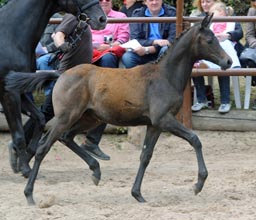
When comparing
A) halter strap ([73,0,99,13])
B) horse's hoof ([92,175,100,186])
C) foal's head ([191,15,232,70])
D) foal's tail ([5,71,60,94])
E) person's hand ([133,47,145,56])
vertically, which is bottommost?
horse's hoof ([92,175,100,186])

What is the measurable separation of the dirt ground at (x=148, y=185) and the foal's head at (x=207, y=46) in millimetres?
1149

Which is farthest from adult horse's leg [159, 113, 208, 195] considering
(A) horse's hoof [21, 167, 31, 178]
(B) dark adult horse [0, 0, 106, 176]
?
(A) horse's hoof [21, 167, 31, 178]

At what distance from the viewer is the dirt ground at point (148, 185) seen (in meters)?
6.18

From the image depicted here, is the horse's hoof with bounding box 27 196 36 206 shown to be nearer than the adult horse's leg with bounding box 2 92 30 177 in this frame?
Yes

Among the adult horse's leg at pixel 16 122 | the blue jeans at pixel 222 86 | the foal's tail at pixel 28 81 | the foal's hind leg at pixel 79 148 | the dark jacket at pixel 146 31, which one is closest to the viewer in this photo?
the foal's tail at pixel 28 81

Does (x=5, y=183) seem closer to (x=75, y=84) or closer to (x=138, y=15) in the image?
(x=75, y=84)

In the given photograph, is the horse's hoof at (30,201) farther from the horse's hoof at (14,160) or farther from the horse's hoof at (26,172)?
the horse's hoof at (14,160)

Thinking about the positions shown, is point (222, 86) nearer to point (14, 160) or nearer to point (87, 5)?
point (87, 5)

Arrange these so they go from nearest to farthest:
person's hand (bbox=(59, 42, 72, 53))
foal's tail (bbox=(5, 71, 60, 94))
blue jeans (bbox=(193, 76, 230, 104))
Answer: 1. foal's tail (bbox=(5, 71, 60, 94))
2. person's hand (bbox=(59, 42, 72, 53))
3. blue jeans (bbox=(193, 76, 230, 104))

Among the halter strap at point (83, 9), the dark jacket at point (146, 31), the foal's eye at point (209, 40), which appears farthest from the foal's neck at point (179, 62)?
the dark jacket at point (146, 31)

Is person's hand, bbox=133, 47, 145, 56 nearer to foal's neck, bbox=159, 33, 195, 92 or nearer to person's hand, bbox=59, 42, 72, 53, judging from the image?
person's hand, bbox=59, 42, 72, 53

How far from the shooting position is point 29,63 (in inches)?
301

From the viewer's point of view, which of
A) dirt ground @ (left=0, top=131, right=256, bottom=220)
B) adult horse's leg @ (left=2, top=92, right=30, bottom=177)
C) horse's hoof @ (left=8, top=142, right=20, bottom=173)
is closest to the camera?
dirt ground @ (left=0, top=131, right=256, bottom=220)

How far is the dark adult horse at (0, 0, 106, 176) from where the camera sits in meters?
7.50
